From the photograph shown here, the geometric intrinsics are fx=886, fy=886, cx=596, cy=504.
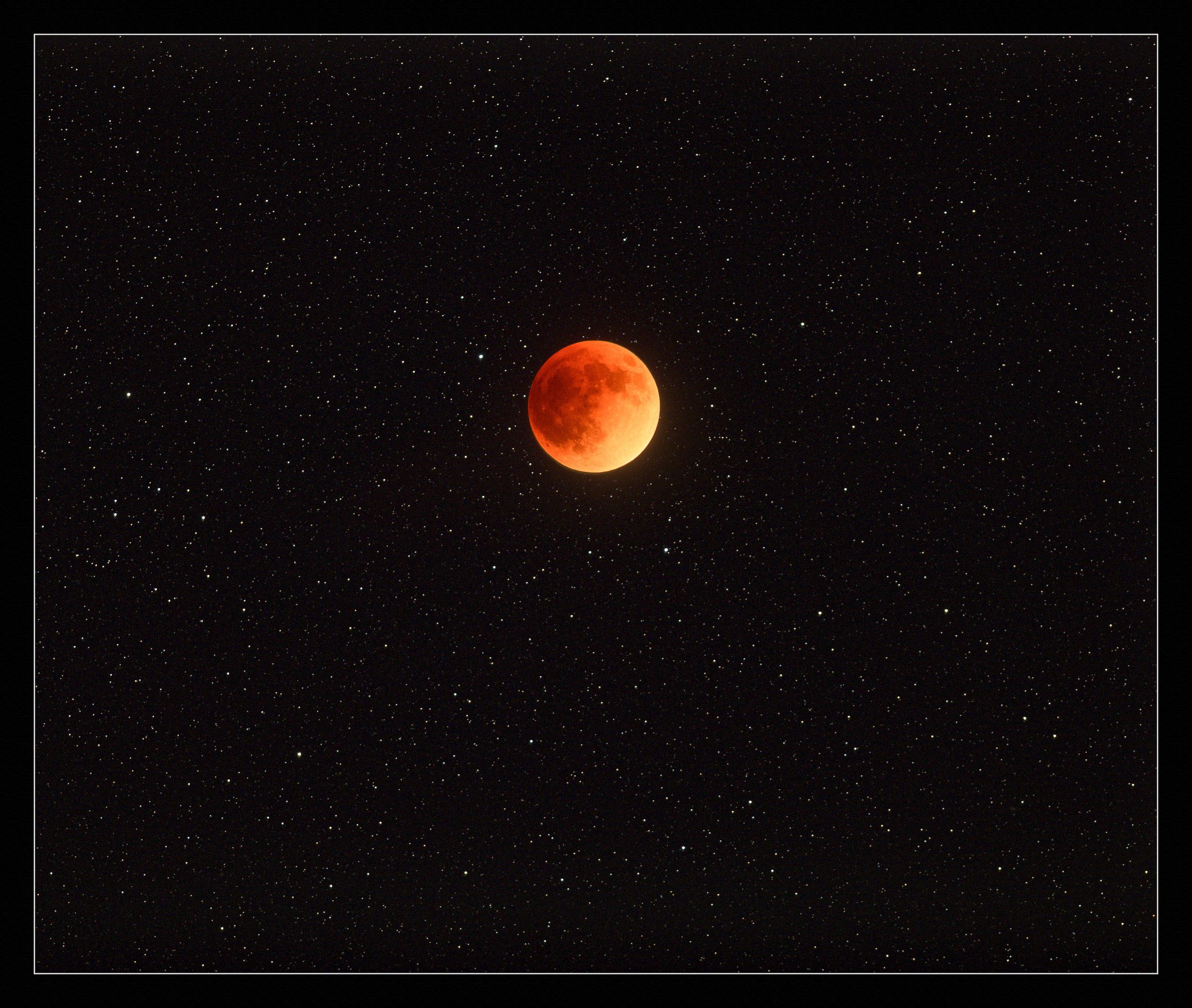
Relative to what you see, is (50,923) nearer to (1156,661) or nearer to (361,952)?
(361,952)

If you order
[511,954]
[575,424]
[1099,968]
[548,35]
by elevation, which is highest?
[548,35]

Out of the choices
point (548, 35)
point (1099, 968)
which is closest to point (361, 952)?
point (1099, 968)

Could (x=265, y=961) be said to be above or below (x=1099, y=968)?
above

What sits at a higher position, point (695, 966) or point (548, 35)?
point (548, 35)

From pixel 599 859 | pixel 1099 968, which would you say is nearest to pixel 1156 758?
pixel 1099 968

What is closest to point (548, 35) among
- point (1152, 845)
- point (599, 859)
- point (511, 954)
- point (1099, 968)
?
point (599, 859)

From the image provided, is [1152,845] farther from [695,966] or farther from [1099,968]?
[695,966]

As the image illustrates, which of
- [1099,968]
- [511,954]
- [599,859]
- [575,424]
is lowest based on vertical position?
[1099,968]

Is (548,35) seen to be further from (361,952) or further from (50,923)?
(50,923)
